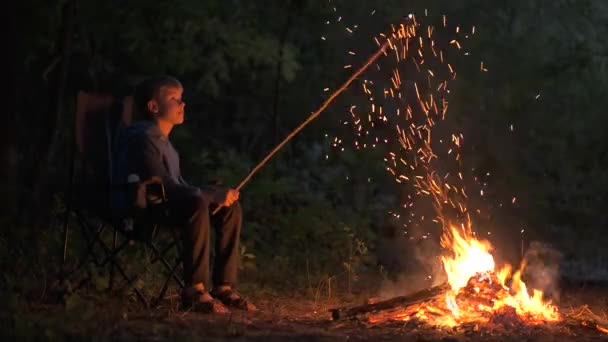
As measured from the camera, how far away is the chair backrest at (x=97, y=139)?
5598 millimetres

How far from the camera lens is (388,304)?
17.6 ft

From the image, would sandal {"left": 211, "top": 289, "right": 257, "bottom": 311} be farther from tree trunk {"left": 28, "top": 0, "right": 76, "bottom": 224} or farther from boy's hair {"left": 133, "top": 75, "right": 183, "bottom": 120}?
tree trunk {"left": 28, "top": 0, "right": 76, "bottom": 224}

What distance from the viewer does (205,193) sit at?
540cm

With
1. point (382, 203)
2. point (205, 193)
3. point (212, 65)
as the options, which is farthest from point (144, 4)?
point (205, 193)

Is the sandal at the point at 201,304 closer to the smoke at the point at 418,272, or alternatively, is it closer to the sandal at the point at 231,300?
the sandal at the point at 231,300

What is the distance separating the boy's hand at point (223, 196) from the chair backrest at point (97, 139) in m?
0.63

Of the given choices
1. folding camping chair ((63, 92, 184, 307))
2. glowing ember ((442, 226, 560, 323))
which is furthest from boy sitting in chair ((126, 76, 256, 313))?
glowing ember ((442, 226, 560, 323))

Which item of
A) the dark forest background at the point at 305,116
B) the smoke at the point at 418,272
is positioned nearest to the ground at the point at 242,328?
the dark forest background at the point at 305,116

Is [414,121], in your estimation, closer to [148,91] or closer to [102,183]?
[148,91]

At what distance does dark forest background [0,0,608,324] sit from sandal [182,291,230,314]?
39.7 inches

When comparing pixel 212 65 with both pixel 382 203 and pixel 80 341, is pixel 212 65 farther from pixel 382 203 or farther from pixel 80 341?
pixel 80 341

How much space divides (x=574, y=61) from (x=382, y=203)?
2713mm

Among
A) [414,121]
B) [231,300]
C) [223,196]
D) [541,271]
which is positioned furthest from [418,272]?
[414,121]

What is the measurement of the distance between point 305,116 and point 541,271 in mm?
4243
